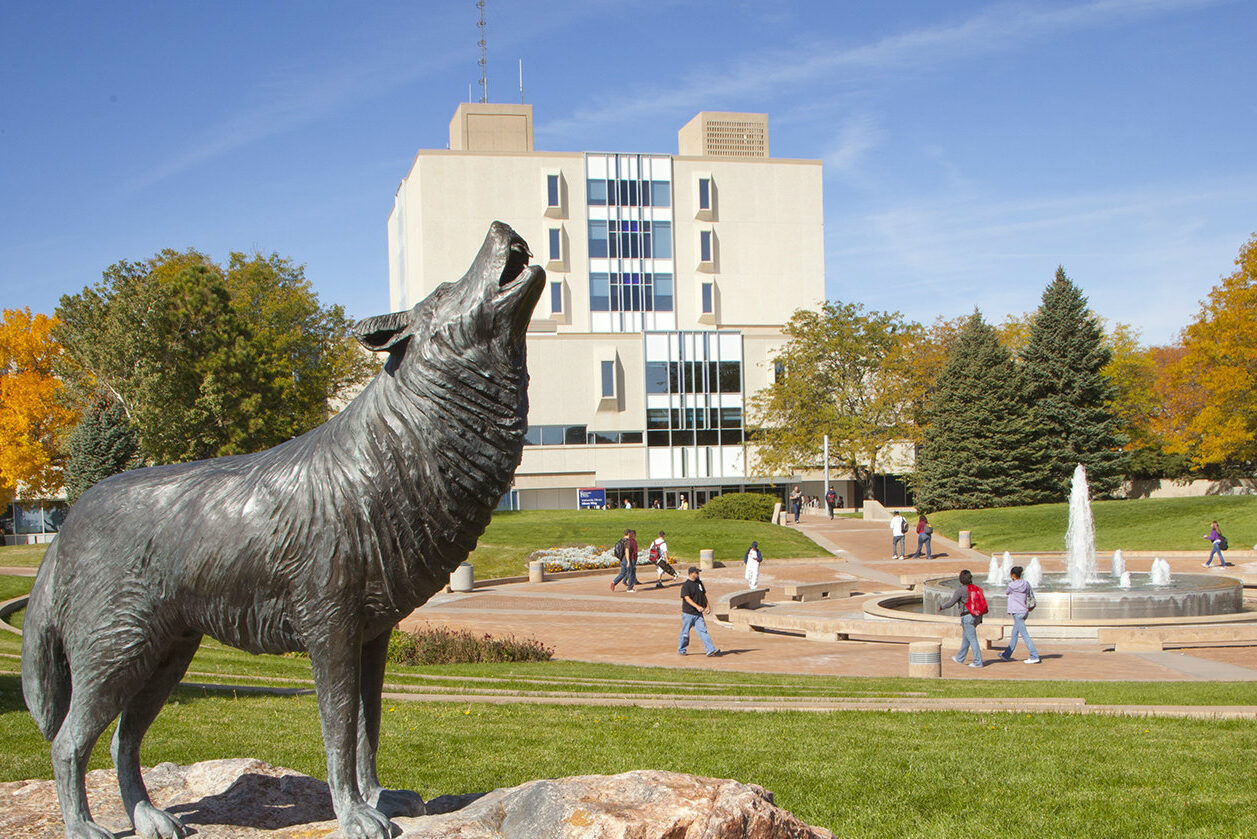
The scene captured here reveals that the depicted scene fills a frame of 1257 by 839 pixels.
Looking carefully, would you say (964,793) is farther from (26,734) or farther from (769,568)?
(769,568)

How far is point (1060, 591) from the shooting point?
22000 mm

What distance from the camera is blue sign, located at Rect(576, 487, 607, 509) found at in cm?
6500

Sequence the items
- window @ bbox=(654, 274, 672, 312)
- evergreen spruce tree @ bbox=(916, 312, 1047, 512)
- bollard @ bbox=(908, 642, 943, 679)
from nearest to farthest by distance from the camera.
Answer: bollard @ bbox=(908, 642, 943, 679) < evergreen spruce tree @ bbox=(916, 312, 1047, 512) < window @ bbox=(654, 274, 672, 312)

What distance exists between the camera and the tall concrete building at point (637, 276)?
66.9m

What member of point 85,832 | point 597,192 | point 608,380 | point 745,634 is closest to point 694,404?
point 608,380

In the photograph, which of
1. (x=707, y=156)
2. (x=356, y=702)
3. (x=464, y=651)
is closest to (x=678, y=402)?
(x=707, y=156)

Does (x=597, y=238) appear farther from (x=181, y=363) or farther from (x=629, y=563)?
(x=629, y=563)

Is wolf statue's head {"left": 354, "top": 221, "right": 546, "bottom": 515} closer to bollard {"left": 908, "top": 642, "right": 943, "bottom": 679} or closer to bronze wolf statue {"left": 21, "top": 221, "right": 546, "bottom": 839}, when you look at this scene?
bronze wolf statue {"left": 21, "top": 221, "right": 546, "bottom": 839}

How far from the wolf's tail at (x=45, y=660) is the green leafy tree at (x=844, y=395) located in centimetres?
5423

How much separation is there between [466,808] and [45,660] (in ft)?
6.00

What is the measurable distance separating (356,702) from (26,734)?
7475mm

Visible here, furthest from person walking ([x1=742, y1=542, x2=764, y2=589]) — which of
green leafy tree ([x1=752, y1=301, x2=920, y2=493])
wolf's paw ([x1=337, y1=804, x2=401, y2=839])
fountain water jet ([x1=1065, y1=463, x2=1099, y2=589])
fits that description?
green leafy tree ([x1=752, y1=301, x2=920, y2=493])

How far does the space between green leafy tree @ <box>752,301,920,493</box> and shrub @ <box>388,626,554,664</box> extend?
1633 inches

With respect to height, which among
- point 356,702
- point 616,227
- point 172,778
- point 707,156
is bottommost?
point 172,778
